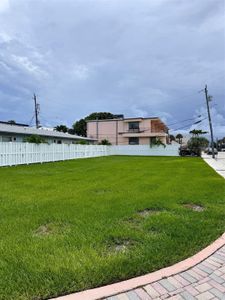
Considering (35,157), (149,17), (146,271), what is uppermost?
(149,17)

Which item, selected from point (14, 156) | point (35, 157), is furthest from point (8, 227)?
point (35, 157)

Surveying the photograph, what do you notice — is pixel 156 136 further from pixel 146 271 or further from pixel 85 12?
pixel 146 271

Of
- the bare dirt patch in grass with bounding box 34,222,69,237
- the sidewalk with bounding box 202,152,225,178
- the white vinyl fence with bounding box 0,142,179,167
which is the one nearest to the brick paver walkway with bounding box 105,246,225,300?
the bare dirt patch in grass with bounding box 34,222,69,237

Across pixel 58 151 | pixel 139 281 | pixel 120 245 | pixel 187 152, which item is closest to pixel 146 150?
pixel 187 152

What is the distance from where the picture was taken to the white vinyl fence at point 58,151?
17.2 m

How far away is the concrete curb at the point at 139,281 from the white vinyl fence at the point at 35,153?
15.1m

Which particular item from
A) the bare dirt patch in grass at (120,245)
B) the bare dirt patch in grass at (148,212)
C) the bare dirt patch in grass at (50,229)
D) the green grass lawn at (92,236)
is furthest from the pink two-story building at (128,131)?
the bare dirt patch in grass at (120,245)

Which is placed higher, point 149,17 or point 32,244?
Result: point 149,17

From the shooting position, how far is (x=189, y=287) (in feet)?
9.32

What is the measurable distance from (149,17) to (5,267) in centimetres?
1232

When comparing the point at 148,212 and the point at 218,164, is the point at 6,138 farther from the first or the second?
the point at 148,212

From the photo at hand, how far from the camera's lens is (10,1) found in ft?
36.9

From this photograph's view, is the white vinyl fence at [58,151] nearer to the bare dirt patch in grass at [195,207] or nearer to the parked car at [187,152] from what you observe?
the parked car at [187,152]

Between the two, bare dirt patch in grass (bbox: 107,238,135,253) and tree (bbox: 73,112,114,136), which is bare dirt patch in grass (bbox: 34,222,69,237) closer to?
bare dirt patch in grass (bbox: 107,238,135,253)
